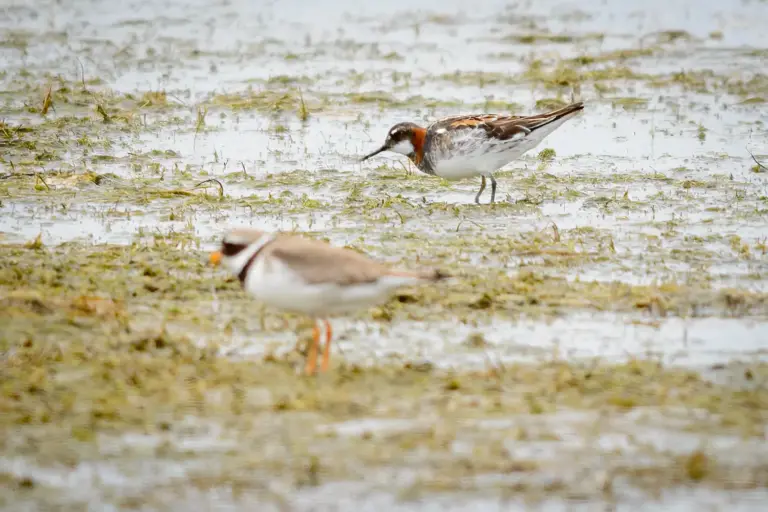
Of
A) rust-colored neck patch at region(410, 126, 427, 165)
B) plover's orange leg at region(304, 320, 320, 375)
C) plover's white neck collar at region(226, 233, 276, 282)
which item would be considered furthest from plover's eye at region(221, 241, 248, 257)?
rust-colored neck patch at region(410, 126, 427, 165)

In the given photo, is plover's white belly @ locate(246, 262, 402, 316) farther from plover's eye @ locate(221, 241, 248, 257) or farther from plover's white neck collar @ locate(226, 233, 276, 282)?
plover's eye @ locate(221, 241, 248, 257)

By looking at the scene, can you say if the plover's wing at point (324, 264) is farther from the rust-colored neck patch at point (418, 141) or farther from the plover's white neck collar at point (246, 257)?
the rust-colored neck patch at point (418, 141)

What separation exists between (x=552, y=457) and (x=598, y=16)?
1870cm

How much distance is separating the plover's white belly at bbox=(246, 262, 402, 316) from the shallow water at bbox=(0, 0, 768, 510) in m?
0.45

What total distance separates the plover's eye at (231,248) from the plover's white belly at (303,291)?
0.38 m

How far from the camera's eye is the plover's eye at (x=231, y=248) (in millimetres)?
8492

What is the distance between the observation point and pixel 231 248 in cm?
852

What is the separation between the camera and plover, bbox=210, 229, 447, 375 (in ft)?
26.2

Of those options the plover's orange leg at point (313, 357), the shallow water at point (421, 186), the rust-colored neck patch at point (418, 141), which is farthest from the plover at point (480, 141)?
the plover's orange leg at point (313, 357)

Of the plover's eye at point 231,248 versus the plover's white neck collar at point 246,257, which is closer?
the plover's white neck collar at point 246,257

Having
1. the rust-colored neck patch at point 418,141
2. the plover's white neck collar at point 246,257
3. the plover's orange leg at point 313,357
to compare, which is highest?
the rust-colored neck patch at point 418,141

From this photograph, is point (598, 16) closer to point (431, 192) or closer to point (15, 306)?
point (431, 192)

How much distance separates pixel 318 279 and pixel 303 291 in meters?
0.12

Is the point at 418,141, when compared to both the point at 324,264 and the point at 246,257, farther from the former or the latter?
the point at 324,264
